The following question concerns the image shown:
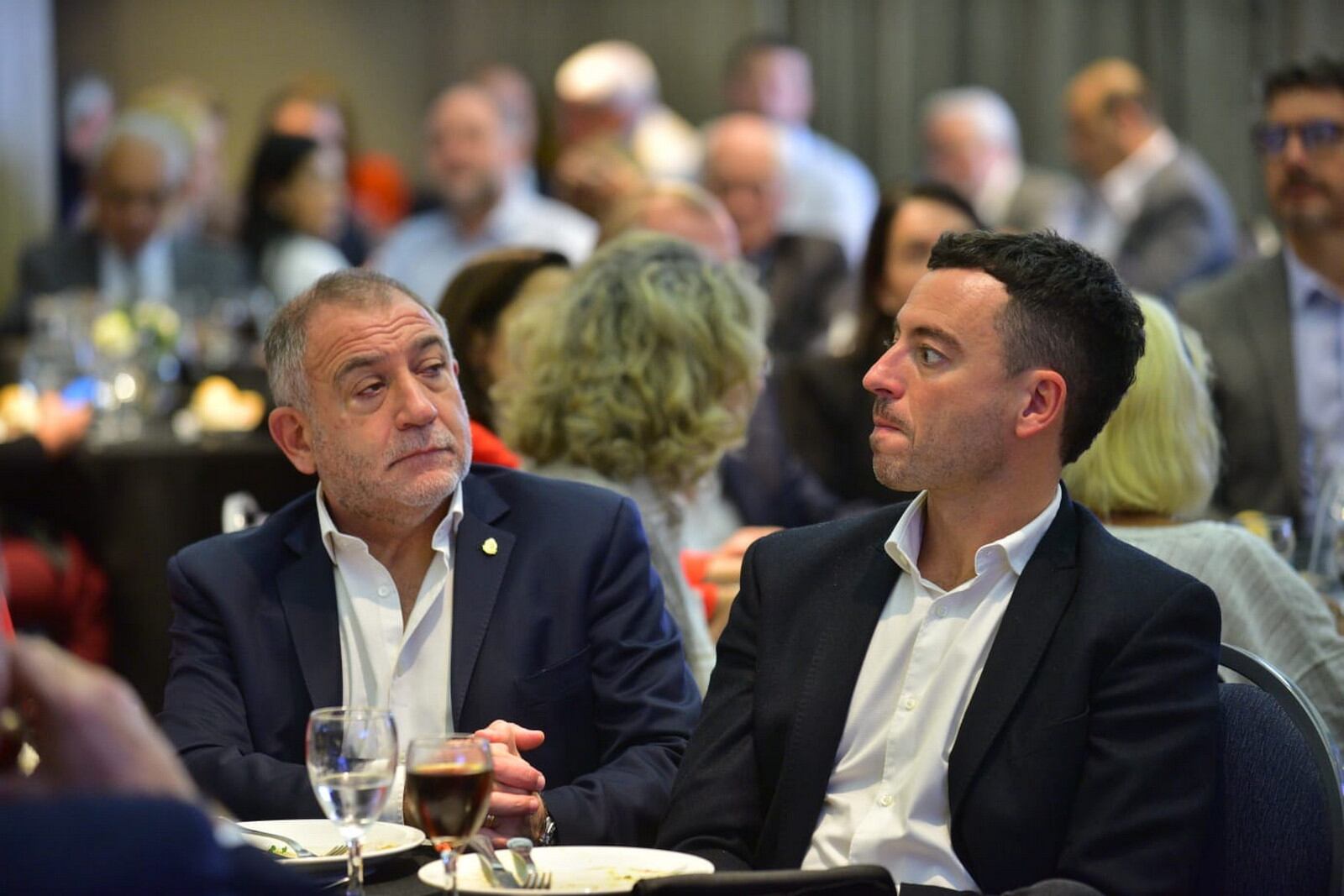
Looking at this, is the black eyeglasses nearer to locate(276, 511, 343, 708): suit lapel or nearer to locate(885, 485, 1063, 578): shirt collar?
locate(885, 485, 1063, 578): shirt collar

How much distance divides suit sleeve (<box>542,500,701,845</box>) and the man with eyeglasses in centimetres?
256

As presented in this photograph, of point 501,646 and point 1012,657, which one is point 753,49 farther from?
point 1012,657

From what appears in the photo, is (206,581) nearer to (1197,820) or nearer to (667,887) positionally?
(667,887)

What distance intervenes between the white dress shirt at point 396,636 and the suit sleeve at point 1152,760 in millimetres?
969

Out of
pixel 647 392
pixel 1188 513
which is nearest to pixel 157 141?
pixel 647 392

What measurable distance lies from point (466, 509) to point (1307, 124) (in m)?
3.27

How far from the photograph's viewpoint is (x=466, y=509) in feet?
8.82

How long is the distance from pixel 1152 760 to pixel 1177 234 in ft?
18.4

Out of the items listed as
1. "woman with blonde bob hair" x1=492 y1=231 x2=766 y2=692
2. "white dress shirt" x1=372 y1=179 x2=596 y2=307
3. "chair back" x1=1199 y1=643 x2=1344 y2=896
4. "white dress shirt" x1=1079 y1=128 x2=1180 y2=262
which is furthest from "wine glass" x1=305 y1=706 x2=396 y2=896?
"white dress shirt" x1=1079 y1=128 x2=1180 y2=262

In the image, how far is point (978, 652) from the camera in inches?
86.0

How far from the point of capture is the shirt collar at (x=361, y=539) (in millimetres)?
2631

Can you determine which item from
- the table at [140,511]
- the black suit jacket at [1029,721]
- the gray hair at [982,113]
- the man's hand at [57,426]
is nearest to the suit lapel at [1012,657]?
the black suit jacket at [1029,721]

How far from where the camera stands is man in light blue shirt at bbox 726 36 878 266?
8.68m

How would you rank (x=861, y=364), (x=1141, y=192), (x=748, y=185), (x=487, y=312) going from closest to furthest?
1. (x=487, y=312)
2. (x=861, y=364)
3. (x=748, y=185)
4. (x=1141, y=192)
